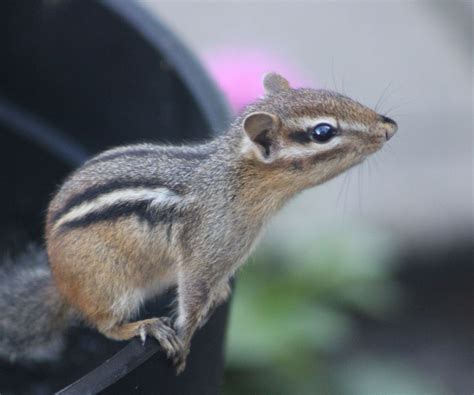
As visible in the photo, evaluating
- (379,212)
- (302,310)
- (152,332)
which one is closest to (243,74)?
(302,310)

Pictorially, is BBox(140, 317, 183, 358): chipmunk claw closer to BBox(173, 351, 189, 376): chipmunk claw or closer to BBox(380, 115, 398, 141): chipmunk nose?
BBox(173, 351, 189, 376): chipmunk claw

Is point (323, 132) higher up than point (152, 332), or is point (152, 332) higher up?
point (323, 132)

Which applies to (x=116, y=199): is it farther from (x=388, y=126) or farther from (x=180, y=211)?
(x=388, y=126)

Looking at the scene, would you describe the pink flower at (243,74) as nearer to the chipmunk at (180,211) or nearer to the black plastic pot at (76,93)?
the black plastic pot at (76,93)

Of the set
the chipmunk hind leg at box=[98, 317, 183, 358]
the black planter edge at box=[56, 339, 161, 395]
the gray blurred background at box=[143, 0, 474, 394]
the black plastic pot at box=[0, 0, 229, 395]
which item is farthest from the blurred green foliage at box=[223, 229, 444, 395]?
the black planter edge at box=[56, 339, 161, 395]

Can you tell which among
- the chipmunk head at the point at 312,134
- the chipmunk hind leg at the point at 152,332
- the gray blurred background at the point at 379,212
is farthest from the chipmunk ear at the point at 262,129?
the gray blurred background at the point at 379,212

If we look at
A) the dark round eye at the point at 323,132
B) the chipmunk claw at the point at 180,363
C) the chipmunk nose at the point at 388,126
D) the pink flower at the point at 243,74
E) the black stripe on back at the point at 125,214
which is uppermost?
the pink flower at the point at 243,74

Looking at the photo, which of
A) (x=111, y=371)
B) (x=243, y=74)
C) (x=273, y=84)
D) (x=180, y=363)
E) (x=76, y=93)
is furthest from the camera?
(x=243, y=74)
